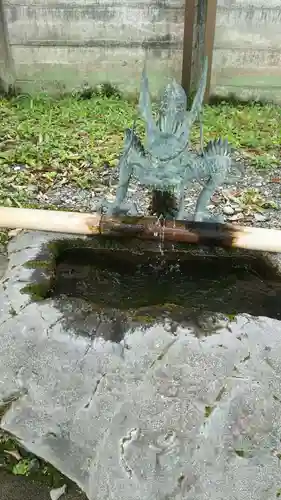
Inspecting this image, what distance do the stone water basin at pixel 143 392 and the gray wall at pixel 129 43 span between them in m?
5.02

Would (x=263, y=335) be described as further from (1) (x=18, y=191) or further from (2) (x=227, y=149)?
(1) (x=18, y=191)

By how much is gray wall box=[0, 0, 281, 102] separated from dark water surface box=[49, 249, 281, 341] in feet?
14.7

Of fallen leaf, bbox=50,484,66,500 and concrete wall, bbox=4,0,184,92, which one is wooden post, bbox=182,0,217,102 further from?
fallen leaf, bbox=50,484,66,500

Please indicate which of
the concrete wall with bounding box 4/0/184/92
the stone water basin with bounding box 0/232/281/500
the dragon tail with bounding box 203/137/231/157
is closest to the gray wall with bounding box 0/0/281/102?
the concrete wall with bounding box 4/0/184/92

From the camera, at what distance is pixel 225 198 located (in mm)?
5105

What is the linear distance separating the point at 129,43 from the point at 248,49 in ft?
5.55

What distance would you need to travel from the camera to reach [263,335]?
297 centimetres

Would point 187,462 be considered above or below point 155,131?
below

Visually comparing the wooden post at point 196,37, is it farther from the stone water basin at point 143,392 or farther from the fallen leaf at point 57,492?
the fallen leaf at point 57,492

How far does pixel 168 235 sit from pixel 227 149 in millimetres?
748

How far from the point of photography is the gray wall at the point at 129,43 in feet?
23.6

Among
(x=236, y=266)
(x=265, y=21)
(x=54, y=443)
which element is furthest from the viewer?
(x=265, y=21)

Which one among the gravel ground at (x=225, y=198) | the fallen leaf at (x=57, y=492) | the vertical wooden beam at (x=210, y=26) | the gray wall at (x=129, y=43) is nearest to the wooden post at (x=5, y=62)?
the gray wall at (x=129, y=43)

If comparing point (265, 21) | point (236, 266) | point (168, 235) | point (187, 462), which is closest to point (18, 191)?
point (168, 235)
